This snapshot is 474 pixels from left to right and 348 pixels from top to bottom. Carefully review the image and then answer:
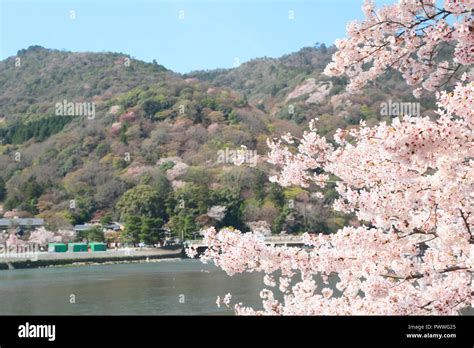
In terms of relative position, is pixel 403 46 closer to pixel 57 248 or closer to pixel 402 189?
pixel 402 189

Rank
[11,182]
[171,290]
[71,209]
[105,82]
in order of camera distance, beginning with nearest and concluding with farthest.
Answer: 1. [171,290]
2. [71,209]
3. [11,182]
4. [105,82]

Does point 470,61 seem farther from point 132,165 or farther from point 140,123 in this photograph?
point 140,123

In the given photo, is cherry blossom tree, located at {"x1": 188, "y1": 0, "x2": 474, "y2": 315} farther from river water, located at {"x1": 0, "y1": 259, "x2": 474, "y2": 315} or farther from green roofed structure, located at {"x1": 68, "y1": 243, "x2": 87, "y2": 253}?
green roofed structure, located at {"x1": 68, "y1": 243, "x2": 87, "y2": 253}

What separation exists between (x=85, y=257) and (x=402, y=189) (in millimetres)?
39903

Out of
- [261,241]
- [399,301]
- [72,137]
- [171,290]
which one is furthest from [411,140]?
[72,137]

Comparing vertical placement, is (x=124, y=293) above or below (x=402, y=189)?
below

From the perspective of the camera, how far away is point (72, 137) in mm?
69188

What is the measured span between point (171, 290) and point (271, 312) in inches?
696

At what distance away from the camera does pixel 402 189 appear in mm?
3578

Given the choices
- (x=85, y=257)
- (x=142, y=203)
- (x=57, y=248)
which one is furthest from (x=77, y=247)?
(x=142, y=203)

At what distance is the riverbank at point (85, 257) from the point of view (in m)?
37.2

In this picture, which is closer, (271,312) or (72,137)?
(271,312)

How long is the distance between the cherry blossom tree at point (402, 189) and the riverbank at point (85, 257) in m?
35.5

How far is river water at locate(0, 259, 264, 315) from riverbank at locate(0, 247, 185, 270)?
6.89 meters
